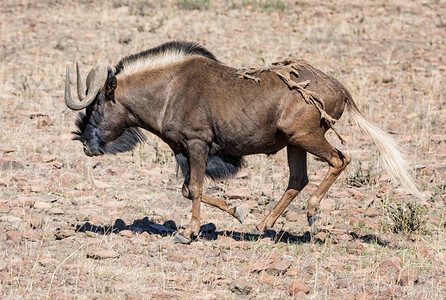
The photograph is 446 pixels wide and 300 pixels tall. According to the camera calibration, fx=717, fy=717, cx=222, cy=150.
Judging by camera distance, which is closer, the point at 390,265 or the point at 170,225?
the point at 390,265

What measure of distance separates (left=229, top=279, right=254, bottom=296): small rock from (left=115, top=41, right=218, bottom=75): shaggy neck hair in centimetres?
285

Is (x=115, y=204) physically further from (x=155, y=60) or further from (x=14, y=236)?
(x=155, y=60)

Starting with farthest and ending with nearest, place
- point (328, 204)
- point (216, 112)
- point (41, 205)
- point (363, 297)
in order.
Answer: point (328, 204) < point (41, 205) < point (216, 112) < point (363, 297)

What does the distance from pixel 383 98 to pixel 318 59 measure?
2.81 m

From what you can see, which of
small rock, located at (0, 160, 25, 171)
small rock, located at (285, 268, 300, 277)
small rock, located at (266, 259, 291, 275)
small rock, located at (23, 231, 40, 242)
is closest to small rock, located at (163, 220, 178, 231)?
small rock, located at (23, 231, 40, 242)

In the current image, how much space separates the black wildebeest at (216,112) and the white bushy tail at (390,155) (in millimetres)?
11

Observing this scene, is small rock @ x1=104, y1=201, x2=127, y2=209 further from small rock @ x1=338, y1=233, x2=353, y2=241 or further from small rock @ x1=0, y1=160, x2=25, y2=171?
small rock @ x1=338, y1=233, x2=353, y2=241

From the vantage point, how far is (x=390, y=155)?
7.65 meters

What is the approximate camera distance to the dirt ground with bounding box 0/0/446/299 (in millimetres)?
6051

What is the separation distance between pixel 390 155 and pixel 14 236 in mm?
3951

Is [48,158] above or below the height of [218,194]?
below

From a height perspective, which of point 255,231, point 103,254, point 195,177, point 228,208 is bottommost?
point 255,231

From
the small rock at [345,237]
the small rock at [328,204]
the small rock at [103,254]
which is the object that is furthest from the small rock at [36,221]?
the small rock at [328,204]

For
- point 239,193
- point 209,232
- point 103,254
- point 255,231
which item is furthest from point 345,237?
point 103,254
